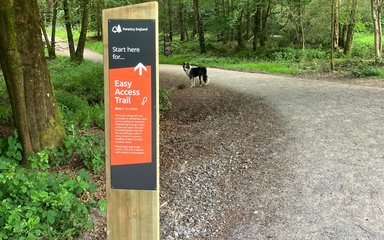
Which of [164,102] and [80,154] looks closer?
[80,154]

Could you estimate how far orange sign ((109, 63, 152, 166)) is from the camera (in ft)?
10.5

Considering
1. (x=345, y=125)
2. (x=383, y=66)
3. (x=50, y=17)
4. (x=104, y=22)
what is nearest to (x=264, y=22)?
(x=383, y=66)

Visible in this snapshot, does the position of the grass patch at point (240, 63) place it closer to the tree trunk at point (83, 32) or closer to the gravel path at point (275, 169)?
the tree trunk at point (83, 32)

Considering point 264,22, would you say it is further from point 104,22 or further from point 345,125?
point 104,22

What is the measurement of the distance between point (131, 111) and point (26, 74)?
2732mm

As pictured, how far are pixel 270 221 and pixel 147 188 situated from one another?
1.90 meters

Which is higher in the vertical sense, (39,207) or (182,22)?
(182,22)

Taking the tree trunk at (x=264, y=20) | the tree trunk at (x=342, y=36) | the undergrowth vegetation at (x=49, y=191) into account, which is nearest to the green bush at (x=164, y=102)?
the undergrowth vegetation at (x=49, y=191)

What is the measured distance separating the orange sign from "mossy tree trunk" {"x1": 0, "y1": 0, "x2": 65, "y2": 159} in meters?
2.57

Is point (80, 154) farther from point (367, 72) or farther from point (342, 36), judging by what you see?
point (342, 36)

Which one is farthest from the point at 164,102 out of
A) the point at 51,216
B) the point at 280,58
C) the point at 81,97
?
the point at 280,58

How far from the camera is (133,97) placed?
323cm

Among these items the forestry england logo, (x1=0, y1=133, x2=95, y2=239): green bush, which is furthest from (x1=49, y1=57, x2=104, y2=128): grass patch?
the forestry england logo

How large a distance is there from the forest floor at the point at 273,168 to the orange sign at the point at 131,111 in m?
1.53
